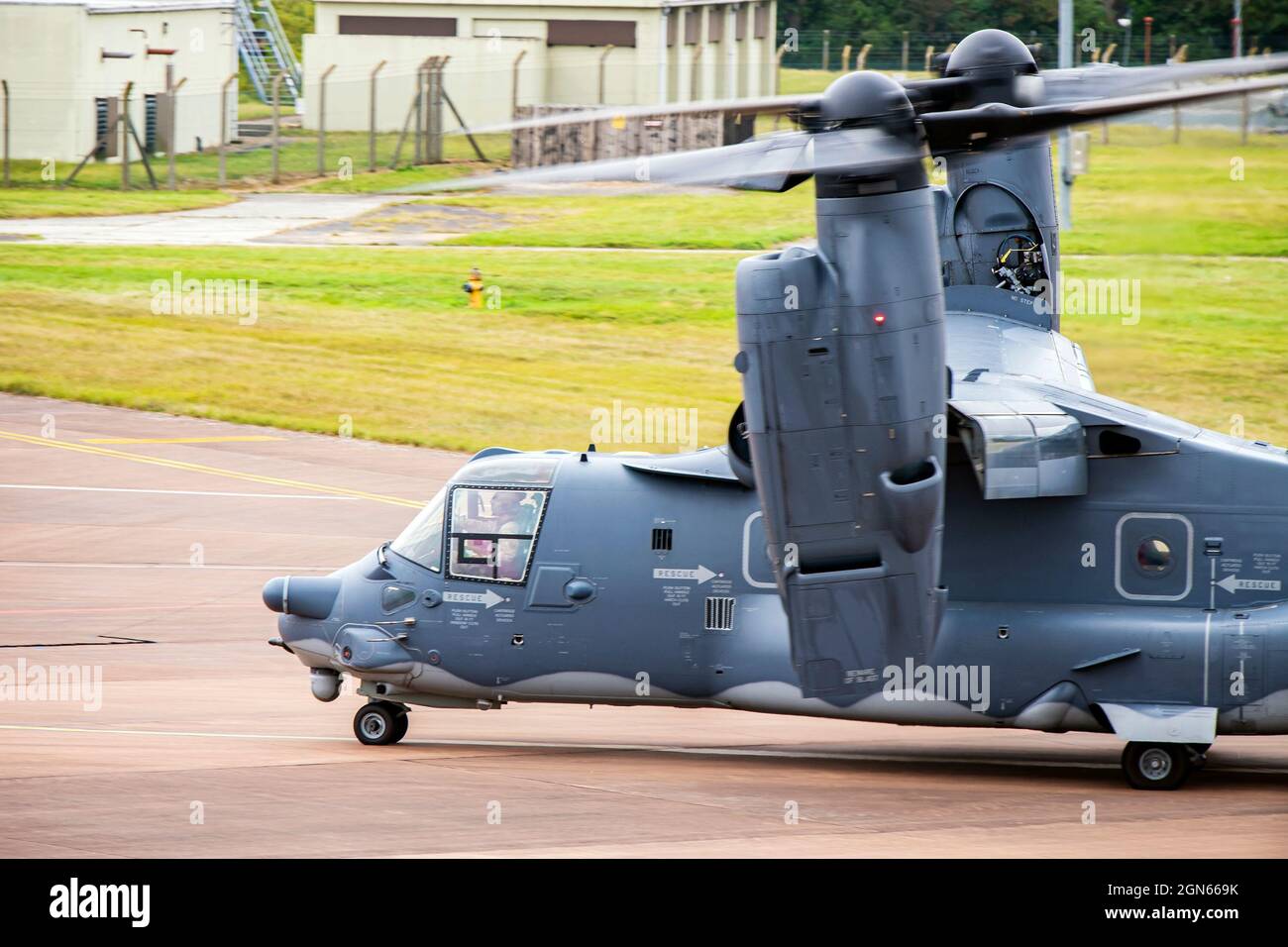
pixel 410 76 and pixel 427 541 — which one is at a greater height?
pixel 410 76

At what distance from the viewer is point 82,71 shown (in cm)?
5728

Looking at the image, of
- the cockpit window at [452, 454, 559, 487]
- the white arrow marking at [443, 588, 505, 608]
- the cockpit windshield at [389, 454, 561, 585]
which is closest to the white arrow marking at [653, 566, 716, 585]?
the cockpit windshield at [389, 454, 561, 585]

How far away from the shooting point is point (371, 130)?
2223 inches

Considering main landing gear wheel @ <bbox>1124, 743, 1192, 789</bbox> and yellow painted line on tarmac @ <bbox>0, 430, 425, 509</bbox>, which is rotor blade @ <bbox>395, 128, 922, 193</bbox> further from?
yellow painted line on tarmac @ <bbox>0, 430, 425, 509</bbox>

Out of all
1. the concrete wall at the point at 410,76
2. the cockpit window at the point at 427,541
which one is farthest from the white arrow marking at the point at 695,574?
the concrete wall at the point at 410,76

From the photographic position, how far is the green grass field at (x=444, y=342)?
116 feet

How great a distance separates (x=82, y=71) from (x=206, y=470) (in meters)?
30.9

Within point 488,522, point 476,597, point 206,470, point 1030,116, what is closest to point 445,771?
point 476,597

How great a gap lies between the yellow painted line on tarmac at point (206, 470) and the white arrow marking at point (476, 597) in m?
12.2

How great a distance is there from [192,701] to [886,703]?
8.02 metres

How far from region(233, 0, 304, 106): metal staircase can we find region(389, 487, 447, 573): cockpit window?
60.2 meters

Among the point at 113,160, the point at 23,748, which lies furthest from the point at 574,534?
the point at 113,160

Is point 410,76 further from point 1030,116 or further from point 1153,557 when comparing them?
point 1030,116
